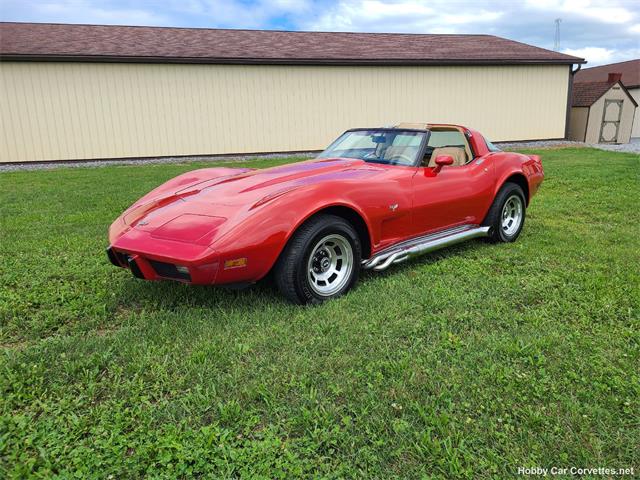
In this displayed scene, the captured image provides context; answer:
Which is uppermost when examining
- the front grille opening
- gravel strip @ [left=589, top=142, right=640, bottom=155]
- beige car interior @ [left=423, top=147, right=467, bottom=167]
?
beige car interior @ [left=423, top=147, right=467, bottom=167]

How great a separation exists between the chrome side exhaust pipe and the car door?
0.06 m

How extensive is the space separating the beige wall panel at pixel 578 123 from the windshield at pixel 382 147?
1836 cm

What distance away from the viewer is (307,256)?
3324 millimetres

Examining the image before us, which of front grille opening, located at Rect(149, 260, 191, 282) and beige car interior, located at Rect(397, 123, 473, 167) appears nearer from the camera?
front grille opening, located at Rect(149, 260, 191, 282)

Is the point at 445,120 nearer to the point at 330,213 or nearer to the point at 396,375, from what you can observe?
the point at 330,213

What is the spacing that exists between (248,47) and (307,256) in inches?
576

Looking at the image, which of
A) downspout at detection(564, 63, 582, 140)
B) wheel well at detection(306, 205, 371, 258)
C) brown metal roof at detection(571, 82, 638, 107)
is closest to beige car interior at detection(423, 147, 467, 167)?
wheel well at detection(306, 205, 371, 258)

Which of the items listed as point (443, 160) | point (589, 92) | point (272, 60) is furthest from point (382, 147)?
point (589, 92)

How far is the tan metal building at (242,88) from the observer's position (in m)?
13.8

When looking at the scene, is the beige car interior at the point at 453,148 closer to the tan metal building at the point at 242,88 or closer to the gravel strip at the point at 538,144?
the tan metal building at the point at 242,88

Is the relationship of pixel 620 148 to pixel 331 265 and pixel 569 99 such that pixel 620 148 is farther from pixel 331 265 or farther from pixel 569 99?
pixel 331 265

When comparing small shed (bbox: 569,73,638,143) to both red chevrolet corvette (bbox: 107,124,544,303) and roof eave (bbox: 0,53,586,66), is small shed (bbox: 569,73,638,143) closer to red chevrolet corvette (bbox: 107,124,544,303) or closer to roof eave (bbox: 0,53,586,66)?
roof eave (bbox: 0,53,586,66)

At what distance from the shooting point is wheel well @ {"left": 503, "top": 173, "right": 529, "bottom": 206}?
17.1ft

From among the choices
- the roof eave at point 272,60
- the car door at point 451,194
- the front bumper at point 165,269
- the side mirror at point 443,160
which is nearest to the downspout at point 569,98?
the roof eave at point 272,60
